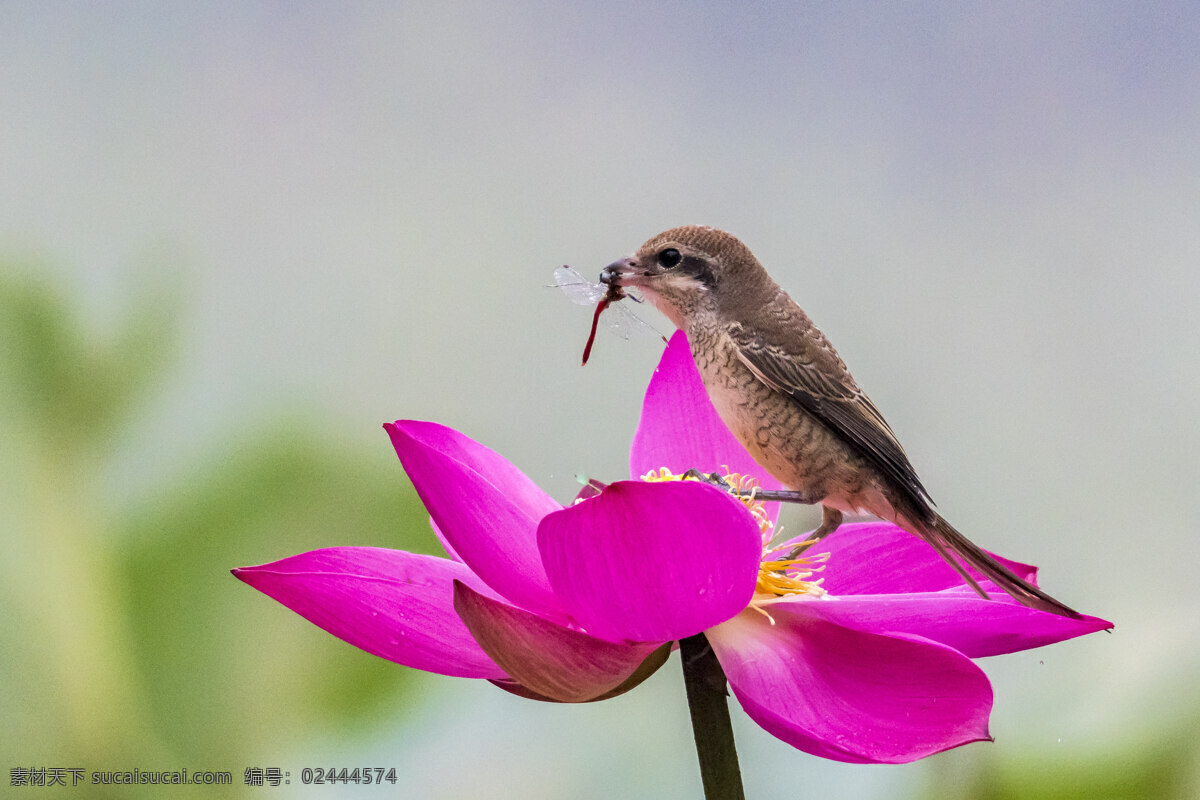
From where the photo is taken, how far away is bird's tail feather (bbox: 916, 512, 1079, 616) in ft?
0.80

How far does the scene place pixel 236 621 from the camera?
0.49 m

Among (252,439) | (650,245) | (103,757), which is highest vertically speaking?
(650,245)

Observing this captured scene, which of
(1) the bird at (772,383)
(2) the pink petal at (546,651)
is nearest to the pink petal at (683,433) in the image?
(1) the bird at (772,383)

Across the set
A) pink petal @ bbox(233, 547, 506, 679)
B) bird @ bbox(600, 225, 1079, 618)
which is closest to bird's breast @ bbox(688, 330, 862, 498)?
bird @ bbox(600, 225, 1079, 618)

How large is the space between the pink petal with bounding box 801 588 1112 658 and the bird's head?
4.5 inches

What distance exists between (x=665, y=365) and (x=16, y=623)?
1.09 ft

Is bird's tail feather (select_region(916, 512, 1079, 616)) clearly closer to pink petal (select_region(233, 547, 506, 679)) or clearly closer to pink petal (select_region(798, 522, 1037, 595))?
pink petal (select_region(798, 522, 1037, 595))

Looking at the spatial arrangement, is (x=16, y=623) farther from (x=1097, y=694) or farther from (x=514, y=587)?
(x=1097, y=694)

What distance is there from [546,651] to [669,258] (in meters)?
0.14

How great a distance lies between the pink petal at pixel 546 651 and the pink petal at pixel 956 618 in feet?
0.17

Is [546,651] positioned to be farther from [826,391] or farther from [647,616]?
[826,391]

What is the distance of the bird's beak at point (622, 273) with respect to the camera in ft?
1.02

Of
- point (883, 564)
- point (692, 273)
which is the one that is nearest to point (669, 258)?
point (692, 273)

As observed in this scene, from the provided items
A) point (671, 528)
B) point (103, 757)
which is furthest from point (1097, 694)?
point (103, 757)
